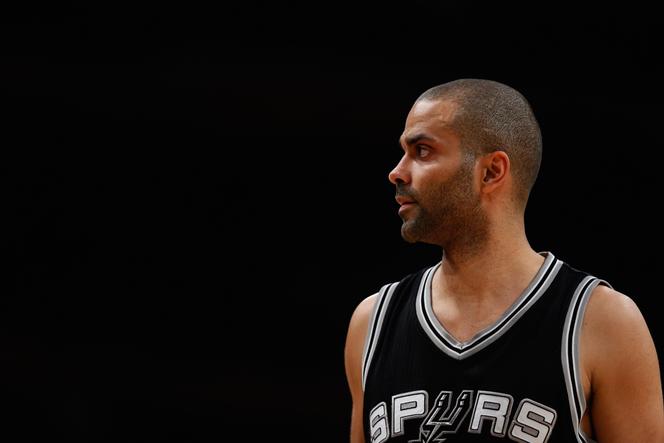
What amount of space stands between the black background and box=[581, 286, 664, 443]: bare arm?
6.03ft

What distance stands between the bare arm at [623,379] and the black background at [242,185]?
A: 6.03ft

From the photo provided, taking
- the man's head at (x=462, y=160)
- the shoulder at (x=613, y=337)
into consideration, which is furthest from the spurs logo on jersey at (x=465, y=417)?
the man's head at (x=462, y=160)

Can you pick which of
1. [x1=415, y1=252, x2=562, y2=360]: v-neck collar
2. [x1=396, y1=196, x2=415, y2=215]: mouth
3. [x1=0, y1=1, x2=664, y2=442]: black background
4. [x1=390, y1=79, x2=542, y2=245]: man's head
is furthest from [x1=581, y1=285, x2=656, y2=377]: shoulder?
[x1=0, y1=1, x2=664, y2=442]: black background

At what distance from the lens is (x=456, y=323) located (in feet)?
5.86

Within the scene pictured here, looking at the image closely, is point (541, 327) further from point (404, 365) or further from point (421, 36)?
point (421, 36)

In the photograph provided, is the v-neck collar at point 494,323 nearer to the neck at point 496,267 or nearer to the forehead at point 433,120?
the neck at point 496,267

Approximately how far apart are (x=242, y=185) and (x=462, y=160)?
77.0 inches

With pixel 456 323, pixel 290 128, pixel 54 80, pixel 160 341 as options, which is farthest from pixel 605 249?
pixel 54 80

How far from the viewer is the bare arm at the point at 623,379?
5.32 feet

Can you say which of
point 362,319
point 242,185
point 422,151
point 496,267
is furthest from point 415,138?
point 242,185

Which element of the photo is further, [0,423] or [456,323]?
[0,423]

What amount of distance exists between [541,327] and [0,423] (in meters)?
2.39

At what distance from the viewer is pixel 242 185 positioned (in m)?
3.63

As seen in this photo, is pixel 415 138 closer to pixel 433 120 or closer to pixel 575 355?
pixel 433 120
